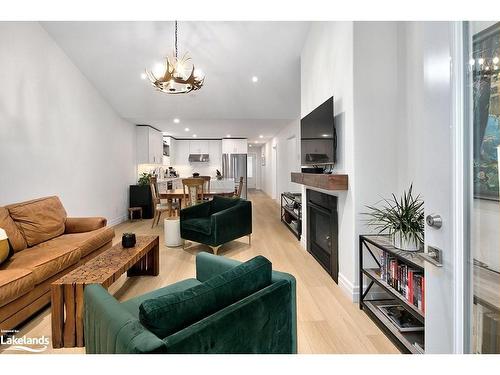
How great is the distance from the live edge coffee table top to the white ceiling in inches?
131

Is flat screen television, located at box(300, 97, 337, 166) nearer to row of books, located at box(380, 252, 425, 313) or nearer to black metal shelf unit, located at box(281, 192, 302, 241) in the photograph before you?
row of books, located at box(380, 252, 425, 313)

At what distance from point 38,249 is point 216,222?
1.89 metres

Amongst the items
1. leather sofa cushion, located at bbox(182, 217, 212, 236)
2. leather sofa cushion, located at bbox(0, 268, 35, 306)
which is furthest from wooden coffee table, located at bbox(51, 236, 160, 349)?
leather sofa cushion, located at bbox(182, 217, 212, 236)

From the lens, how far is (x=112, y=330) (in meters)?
0.98

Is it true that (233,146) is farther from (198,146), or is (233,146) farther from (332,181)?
(332,181)

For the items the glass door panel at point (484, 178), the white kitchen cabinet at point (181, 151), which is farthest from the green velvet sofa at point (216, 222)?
the white kitchen cabinet at point (181, 151)

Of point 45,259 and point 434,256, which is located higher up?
point 434,256

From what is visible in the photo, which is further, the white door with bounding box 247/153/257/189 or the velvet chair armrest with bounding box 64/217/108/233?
the white door with bounding box 247/153/257/189

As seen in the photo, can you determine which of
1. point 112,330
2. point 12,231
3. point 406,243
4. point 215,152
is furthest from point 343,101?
point 215,152

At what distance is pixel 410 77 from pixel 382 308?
1.97 meters

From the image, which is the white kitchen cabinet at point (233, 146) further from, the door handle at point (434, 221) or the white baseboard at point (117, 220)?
the door handle at point (434, 221)

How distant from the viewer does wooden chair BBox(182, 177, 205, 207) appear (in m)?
4.32

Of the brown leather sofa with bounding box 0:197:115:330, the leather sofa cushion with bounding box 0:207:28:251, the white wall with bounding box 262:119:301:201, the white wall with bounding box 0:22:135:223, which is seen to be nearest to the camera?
the brown leather sofa with bounding box 0:197:115:330
